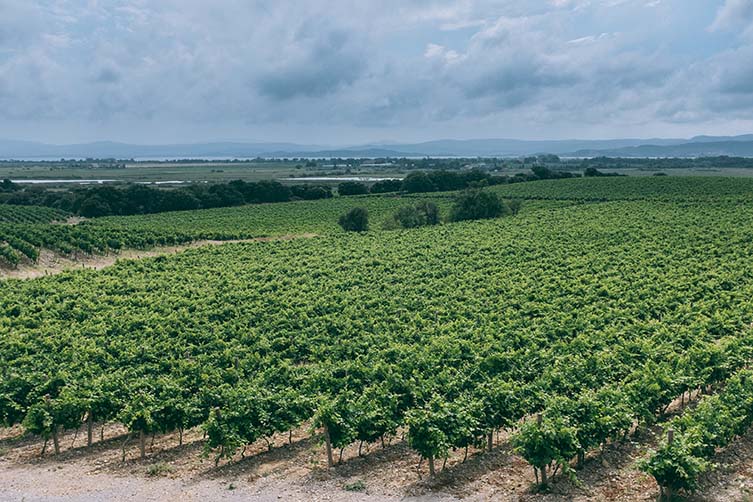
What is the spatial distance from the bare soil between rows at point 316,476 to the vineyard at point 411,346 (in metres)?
0.49

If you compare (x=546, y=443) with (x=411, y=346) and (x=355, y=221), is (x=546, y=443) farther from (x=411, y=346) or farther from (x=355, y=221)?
(x=355, y=221)

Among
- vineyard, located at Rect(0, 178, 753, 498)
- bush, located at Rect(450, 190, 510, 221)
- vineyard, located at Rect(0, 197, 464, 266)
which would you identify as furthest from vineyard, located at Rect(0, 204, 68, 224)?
bush, located at Rect(450, 190, 510, 221)

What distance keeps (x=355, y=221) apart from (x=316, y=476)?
63518 mm

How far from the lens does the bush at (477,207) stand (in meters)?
84.1

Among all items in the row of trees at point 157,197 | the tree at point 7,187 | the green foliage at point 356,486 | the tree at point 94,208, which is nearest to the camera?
the green foliage at point 356,486

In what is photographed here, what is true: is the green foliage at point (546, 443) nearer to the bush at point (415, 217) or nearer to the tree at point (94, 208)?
the bush at point (415, 217)

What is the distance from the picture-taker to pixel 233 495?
1628 centimetres

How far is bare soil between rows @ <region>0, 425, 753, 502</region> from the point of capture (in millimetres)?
15906

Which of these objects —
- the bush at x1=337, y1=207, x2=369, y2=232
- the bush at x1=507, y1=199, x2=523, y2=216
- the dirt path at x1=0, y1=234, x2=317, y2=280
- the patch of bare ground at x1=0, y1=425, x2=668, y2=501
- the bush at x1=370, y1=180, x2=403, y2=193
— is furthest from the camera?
the bush at x1=370, y1=180, x2=403, y2=193

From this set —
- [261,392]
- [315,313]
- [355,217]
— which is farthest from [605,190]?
[261,392]

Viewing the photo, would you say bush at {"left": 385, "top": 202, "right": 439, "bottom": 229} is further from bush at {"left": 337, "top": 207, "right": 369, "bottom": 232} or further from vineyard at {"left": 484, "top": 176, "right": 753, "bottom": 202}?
vineyard at {"left": 484, "top": 176, "right": 753, "bottom": 202}

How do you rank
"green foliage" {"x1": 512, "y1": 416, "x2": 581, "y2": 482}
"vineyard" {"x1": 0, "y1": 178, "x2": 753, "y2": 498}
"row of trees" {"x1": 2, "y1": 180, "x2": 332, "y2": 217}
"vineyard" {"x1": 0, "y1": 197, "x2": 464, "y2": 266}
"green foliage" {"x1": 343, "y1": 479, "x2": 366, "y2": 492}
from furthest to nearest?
"row of trees" {"x1": 2, "y1": 180, "x2": 332, "y2": 217} < "vineyard" {"x1": 0, "y1": 197, "x2": 464, "y2": 266} < "vineyard" {"x1": 0, "y1": 178, "x2": 753, "y2": 498} < "green foliage" {"x1": 343, "y1": 479, "x2": 366, "y2": 492} < "green foliage" {"x1": 512, "y1": 416, "x2": 581, "y2": 482}

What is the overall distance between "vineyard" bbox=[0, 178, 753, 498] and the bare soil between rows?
1.62ft

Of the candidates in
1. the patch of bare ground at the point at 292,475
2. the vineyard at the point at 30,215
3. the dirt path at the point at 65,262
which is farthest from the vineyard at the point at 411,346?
the vineyard at the point at 30,215
